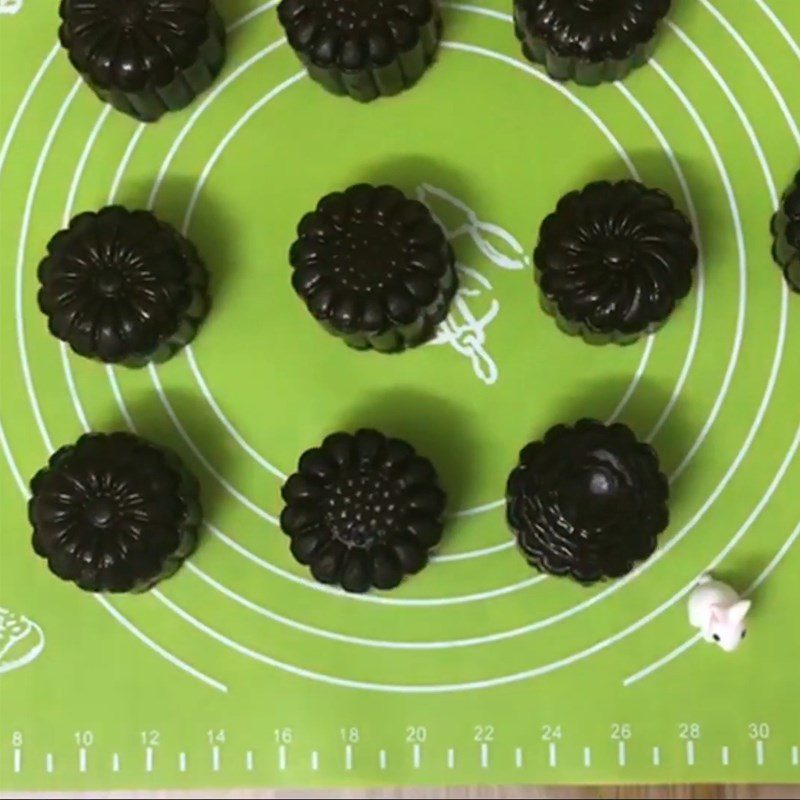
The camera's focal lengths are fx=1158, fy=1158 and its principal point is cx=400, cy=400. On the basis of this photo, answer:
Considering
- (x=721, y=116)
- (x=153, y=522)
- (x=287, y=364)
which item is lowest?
(x=153, y=522)

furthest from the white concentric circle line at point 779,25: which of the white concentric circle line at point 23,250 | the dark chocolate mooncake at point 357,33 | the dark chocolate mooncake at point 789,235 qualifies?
the white concentric circle line at point 23,250

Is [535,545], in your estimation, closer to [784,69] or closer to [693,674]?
[693,674]

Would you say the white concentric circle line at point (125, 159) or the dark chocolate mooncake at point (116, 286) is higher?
the white concentric circle line at point (125, 159)

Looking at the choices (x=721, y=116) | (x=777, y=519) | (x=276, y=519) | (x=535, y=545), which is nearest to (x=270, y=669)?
(x=276, y=519)

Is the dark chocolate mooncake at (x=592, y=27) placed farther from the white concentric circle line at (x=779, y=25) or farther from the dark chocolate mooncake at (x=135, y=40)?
the dark chocolate mooncake at (x=135, y=40)

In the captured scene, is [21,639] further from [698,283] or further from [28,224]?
[698,283]

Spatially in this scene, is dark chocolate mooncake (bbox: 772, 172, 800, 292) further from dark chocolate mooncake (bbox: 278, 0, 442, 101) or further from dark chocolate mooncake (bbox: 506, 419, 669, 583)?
dark chocolate mooncake (bbox: 278, 0, 442, 101)

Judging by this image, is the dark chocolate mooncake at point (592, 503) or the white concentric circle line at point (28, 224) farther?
the white concentric circle line at point (28, 224)
